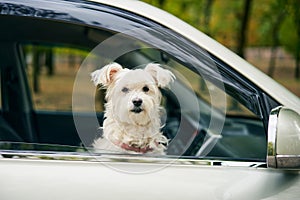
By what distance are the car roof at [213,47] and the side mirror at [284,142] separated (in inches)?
7.5

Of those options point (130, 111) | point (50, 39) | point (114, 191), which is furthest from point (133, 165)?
point (50, 39)

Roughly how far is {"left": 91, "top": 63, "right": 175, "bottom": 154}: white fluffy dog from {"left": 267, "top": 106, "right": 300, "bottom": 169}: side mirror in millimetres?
520

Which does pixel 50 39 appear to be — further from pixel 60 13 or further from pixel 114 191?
pixel 114 191

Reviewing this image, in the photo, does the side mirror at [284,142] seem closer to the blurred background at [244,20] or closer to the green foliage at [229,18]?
the blurred background at [244,20]

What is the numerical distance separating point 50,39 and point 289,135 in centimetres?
210

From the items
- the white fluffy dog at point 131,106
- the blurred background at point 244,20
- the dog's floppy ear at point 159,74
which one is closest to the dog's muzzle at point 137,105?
the white fluffy dog at point 131,106

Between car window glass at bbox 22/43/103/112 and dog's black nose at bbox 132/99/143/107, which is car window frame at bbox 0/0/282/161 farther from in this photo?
car window glass at bbox 22/43/103/112

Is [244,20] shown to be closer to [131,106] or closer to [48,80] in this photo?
[131,106]

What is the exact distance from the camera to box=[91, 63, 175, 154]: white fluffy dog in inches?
79.6

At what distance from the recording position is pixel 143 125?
2.10 metres

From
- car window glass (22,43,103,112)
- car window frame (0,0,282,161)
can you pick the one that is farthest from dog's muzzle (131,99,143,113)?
car window glass (22,43,103,112)

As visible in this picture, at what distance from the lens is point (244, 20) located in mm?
8641

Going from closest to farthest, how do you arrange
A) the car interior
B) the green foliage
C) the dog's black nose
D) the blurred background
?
the dog's black nose → the car interior → the blurred background → the green foliage

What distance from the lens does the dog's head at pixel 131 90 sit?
2.02 metres
